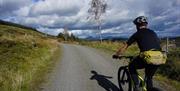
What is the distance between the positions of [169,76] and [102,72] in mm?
2935

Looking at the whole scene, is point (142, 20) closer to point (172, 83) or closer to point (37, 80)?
point (172, 83)

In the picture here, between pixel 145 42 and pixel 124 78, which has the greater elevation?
pixel 145 42

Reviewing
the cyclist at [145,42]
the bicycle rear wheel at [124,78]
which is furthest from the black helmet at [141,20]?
the bicycle rear wheel at [124,78]

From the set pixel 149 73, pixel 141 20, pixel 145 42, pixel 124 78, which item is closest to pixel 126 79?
pixel 124 78

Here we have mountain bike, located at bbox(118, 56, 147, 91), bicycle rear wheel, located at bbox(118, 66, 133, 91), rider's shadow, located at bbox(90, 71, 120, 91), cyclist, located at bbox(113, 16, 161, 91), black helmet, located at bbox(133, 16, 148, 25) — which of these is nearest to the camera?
cyclist, located at bbox(113, 16, 161, 91)

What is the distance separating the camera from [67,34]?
107625mm

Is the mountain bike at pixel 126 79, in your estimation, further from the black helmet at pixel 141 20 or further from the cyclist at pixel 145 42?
the black helmet at pixel 141 20

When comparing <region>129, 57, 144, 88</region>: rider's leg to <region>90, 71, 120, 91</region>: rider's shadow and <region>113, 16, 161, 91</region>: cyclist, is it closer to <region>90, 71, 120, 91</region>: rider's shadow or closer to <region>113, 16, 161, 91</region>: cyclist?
<region>113, 16, 161, 91</region>: cyclist

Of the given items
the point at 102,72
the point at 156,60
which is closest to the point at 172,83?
the point at 102,72

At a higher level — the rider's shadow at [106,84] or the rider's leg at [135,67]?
the rider's leg at [135,67]

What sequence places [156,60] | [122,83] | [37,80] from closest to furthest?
[156,60] → [122,83] → [37,80]

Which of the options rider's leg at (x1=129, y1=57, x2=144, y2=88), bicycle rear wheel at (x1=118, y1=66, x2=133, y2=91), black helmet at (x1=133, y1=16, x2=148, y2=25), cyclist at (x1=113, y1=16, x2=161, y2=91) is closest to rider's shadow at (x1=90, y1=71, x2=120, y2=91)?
bicycle rear wheel at (x1=118, y1=66, x2=133, y2=91)

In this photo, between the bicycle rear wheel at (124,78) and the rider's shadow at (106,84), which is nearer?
the bicycle rear wheel at (124,78)

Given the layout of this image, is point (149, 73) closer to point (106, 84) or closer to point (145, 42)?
point (145, 42)
